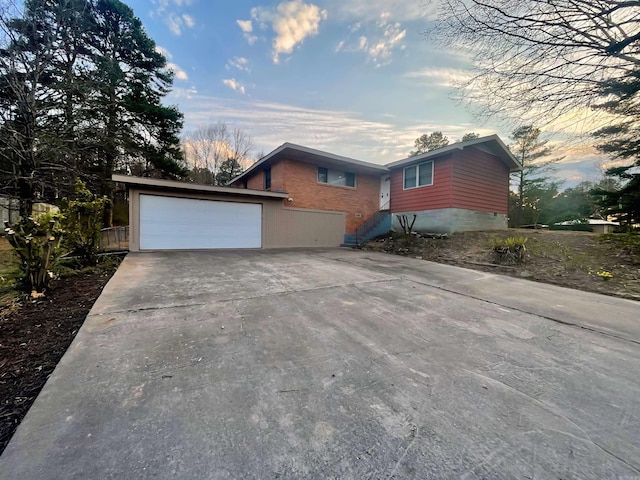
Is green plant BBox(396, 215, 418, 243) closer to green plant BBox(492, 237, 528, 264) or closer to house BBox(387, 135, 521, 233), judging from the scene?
house BBox(387, 135, 521, 233)

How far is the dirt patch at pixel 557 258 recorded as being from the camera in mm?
5715

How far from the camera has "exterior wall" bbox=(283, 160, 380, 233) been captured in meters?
12.7

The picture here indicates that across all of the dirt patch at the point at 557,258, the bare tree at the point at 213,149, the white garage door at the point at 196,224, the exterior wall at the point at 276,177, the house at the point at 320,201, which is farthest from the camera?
the bare tree at the point at 213,149

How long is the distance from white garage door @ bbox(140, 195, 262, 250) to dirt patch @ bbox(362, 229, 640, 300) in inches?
254

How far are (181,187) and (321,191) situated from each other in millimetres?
6522

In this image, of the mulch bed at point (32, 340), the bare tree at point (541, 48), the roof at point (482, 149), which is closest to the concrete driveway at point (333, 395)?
the mulch bed at point (32, 340)

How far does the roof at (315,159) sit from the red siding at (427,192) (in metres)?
1.14

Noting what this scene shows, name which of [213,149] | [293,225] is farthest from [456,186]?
[213,149]

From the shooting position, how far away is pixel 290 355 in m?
2.39

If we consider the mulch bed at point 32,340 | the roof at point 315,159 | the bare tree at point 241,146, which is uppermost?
the bare tree at point 241,146

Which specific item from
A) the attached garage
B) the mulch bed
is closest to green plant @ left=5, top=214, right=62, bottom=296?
the mulch bed

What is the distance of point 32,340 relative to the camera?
2559 mm

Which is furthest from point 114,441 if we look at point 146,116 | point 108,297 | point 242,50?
point 146,116

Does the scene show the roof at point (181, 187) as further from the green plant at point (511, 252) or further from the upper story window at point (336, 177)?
the green plant at point (511, 252)
